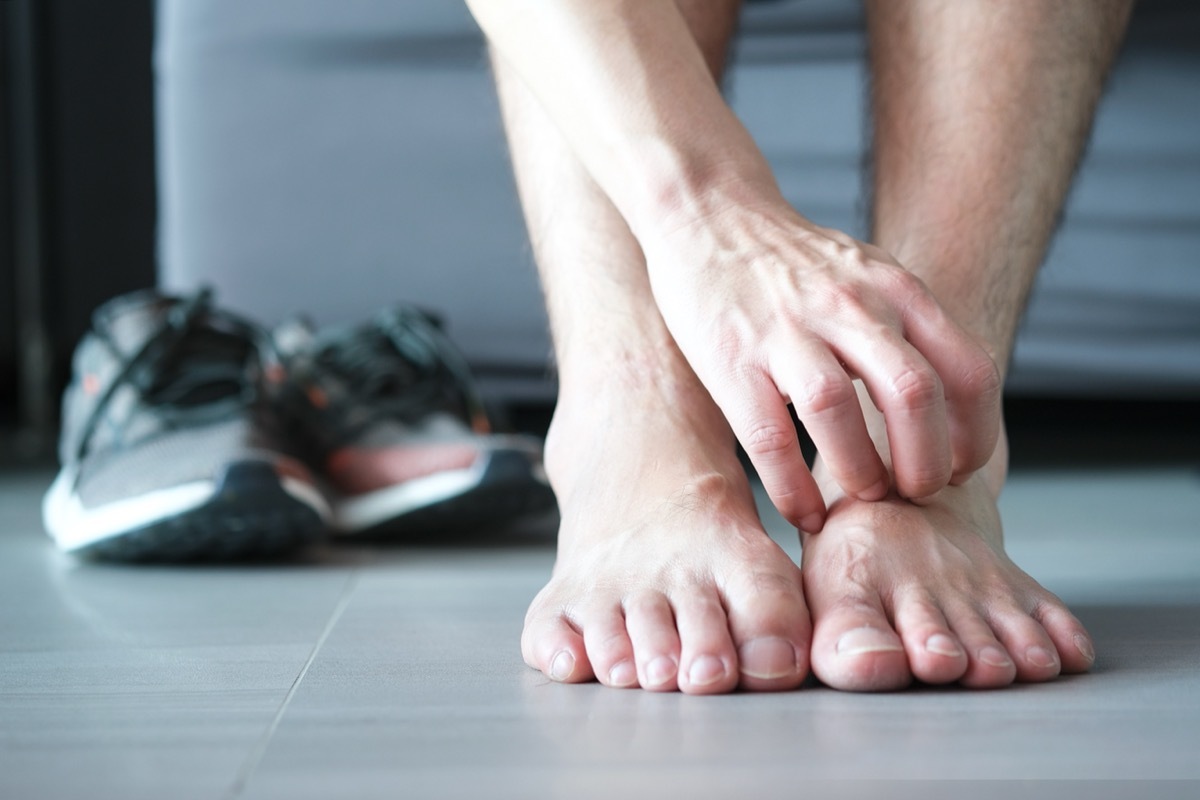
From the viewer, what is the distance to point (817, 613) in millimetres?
560

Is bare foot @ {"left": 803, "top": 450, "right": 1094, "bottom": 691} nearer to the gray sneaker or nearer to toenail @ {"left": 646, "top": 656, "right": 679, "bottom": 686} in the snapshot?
toenail @ {"left": 646, "top": 656, "right": 679, "bottom": 686}

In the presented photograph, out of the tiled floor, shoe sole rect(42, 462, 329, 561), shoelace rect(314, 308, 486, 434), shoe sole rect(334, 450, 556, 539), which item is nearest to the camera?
the tiled floor

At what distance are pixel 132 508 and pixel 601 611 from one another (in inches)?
16.8

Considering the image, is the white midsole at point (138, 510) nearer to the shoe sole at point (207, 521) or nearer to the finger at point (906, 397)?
the shoe sole at point (207, 521)

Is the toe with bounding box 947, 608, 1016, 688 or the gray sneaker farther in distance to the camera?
the gray sneaker

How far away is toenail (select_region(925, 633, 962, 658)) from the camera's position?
52 centimetres

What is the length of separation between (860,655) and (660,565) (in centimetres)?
11

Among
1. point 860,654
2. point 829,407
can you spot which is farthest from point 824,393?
point 860,654

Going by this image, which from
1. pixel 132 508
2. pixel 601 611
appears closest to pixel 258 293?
pixel 132 508

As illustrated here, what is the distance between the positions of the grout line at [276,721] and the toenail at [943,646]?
27 cm

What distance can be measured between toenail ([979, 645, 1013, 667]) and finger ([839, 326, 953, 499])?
3.2 inches

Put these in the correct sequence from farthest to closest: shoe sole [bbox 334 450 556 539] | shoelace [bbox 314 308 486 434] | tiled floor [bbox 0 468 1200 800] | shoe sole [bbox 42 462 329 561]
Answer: shoelace [bbox 314 308 486 434] < shoe sole [bbox 334 450 556 539] < shoe sole [bbox 42 462 329 561] < tiled floor [bbox 0 468 1200 800]

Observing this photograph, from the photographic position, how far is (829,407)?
532mm

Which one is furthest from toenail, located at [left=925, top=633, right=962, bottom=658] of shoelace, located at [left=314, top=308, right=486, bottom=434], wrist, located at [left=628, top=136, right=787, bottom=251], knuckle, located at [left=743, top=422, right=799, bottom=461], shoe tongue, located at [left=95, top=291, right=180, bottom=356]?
shoe tongue, located at [left=95, top=291, right=180, bottom=356]
